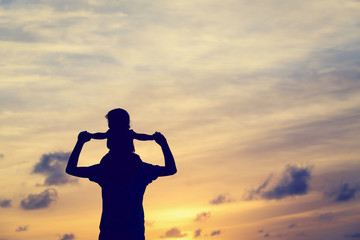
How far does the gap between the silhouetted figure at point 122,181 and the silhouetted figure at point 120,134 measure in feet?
0.38

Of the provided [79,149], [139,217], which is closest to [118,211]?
[139,217]

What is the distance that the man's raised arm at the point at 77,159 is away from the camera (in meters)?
13.1

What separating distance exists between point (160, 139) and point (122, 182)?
92 cm

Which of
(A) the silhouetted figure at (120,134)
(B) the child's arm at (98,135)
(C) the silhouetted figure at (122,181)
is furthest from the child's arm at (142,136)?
(B) the child's arm at (98,135)

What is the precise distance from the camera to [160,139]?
529 inches

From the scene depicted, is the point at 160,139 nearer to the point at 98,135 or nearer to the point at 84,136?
the point at 98,135

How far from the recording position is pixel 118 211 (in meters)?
13.1

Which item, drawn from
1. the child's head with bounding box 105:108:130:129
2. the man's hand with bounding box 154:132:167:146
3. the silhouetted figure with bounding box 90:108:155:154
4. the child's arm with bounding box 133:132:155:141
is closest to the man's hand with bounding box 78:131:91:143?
the silhouetted figure with bounding box 90:108:155:154

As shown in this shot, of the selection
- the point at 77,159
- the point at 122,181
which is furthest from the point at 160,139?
the point at 77,159

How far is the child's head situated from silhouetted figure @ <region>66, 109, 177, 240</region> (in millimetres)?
435

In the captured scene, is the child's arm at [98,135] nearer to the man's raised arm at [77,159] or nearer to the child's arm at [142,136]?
the man's raised arm at [77,159]

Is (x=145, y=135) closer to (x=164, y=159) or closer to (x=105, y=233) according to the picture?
(x=164, y=159)

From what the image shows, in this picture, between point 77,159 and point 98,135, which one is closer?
point 98,135

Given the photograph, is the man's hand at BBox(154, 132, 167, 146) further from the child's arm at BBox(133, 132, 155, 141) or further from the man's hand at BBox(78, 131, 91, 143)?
the man's hand at BBox(78, 131, 91, 143)
